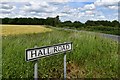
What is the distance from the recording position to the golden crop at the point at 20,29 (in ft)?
15.1

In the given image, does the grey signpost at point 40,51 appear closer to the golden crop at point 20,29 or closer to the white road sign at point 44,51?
the white road sign at point 44,51

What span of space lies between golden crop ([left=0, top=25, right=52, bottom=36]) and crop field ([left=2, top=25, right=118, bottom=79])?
0.26ft

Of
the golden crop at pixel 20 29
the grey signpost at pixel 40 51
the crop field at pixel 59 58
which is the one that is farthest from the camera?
the golden crop at pixel 20 29

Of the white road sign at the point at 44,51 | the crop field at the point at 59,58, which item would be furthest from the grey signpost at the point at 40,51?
the crop field at the point at 59,58

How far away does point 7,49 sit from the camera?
441 cm

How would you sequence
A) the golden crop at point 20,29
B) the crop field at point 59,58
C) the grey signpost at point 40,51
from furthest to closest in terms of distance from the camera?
the golden crop at point 20,29, the crop field at point 59,58, the grey signpost at point 40,51

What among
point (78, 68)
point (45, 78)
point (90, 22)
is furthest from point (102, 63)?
point (45, 78)

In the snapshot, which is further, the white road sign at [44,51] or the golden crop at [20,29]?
the golden crop at [20,29]

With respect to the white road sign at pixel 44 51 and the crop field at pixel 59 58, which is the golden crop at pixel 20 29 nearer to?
the crop field at pixel 59 58

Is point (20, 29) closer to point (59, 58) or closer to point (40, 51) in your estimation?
point (59, 58)

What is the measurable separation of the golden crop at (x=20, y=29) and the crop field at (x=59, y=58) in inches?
3.1

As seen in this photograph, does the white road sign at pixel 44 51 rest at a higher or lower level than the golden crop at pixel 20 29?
lower

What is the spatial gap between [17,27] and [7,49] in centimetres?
63

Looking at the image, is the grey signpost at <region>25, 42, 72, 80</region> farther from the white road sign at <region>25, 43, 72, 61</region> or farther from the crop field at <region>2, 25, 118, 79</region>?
the crop field at <region>2, 25, 118, 79</region>
